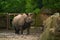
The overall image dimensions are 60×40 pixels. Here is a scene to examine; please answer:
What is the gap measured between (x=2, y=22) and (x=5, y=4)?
1556 mm

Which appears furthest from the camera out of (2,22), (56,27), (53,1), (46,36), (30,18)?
(2,22)

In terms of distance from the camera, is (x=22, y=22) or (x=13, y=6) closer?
(x=22, y=22)

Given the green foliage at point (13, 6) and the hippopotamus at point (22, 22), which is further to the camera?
the green foliage at point (13, 6)

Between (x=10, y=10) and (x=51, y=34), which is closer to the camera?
(x=51, y=34)

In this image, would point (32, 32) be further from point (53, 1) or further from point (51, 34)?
point (51, 34)

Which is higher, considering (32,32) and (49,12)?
(49,12)

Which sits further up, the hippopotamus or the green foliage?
the green foliage

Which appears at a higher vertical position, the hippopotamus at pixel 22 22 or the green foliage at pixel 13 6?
the green foliage at pixel 13 6

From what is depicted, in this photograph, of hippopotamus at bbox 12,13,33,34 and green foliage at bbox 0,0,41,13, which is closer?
hippopotamus at bbox 12,13,33,34

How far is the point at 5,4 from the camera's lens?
18.1 m

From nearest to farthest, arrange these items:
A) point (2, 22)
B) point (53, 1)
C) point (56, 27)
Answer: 1. point (56, 27)
2. point (53, 1)
3. point (2, 22)

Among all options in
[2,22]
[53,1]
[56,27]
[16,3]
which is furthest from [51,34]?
[16,3]

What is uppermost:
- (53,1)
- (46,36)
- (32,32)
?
(53,1)

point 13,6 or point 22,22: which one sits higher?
point 13,6
